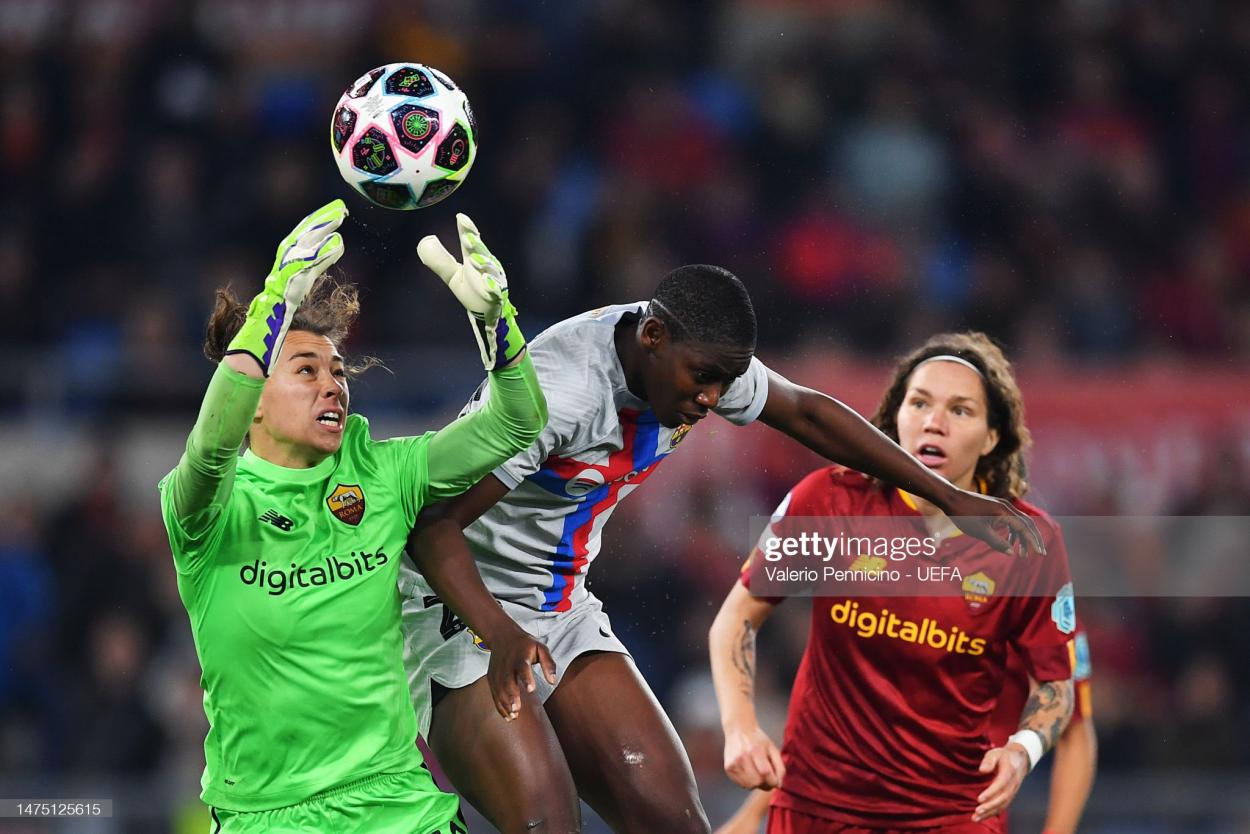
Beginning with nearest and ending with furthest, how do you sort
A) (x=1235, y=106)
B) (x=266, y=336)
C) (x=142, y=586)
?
(x=266, y=336) < (x=142, y=586) < (x=1235, y=106)

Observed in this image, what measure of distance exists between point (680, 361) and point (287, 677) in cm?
113

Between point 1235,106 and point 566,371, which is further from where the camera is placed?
point 1235,106

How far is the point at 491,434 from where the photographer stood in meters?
3.69

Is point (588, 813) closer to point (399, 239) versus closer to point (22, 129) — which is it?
point (399, 239)

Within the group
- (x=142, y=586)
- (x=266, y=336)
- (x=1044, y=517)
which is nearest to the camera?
(x=266, y=336)

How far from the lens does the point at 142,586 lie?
7.39 meters

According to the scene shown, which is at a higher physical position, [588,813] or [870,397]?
[870,397]

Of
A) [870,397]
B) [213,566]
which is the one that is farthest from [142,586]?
[213,566]

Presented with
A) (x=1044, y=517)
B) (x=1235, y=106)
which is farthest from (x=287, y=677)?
(x=1235, y=106)

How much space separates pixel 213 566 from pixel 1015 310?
20.0 feet

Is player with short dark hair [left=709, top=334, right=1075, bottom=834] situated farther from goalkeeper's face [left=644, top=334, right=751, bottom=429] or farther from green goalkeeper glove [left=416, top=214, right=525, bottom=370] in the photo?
green goalkeeper glove [left=416, top=214, right=525, bottom=370]

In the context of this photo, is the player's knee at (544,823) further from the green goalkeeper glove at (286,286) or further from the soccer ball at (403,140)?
the soccer ball at (403,140)

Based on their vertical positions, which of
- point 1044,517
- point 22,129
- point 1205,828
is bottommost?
point 1205,828

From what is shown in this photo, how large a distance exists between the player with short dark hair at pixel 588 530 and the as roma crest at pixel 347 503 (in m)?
0.16
